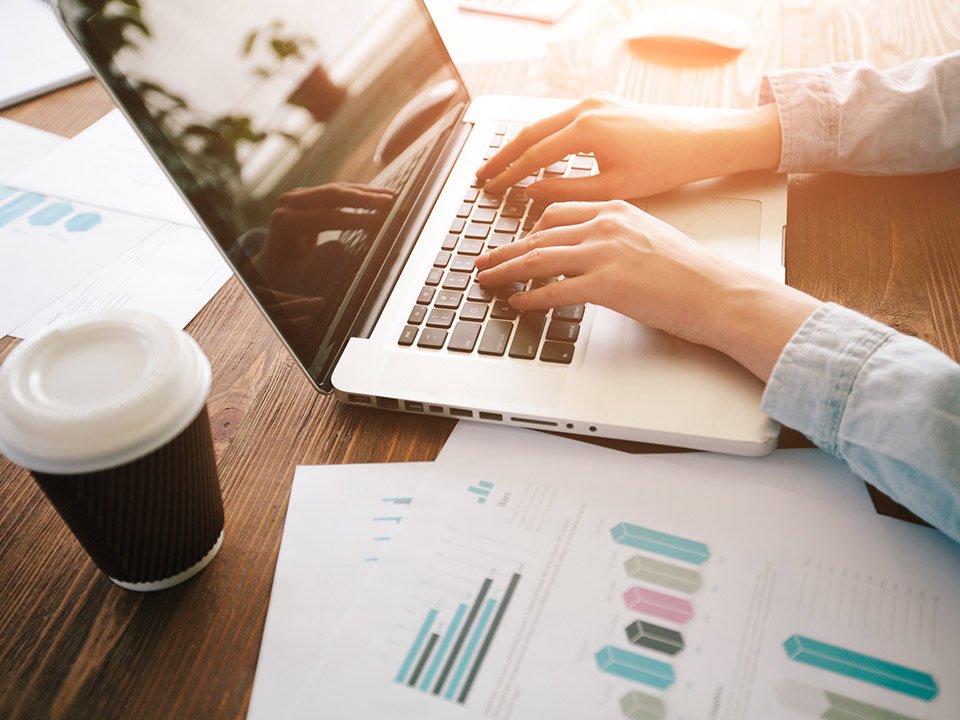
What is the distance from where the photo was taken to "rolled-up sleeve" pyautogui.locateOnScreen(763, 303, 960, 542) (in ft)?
1.55

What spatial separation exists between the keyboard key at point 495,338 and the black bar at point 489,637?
0.19 meters

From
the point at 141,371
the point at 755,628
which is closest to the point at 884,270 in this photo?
the point at 755,628

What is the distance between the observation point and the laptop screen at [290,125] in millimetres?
485

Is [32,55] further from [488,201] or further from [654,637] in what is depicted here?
[654,637]

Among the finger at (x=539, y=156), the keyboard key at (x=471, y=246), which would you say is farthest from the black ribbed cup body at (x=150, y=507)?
the finger at (x=539, y=156)

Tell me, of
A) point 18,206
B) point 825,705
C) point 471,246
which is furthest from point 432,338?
point 18,206

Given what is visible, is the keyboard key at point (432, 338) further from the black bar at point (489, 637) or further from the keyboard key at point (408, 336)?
the black bar at point (489, 637)

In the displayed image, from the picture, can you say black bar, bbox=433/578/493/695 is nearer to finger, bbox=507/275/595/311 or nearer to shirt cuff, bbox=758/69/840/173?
finger, bbox=507/275/595/311

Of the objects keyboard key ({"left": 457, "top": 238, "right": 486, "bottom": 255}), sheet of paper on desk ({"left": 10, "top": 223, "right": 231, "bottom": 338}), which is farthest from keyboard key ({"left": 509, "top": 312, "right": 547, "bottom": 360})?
sheet of paper on desk ({"left": 10, "top": 223, "right": 231, "bottom": 338})

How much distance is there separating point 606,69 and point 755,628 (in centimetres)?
76

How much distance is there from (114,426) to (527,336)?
0.33m

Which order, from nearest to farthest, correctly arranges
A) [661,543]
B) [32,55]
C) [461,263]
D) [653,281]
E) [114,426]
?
[114,426], [661,543], [653,281], [461,263], [32,55]

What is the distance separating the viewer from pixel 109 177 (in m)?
0.93

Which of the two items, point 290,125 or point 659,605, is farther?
point 290,125
